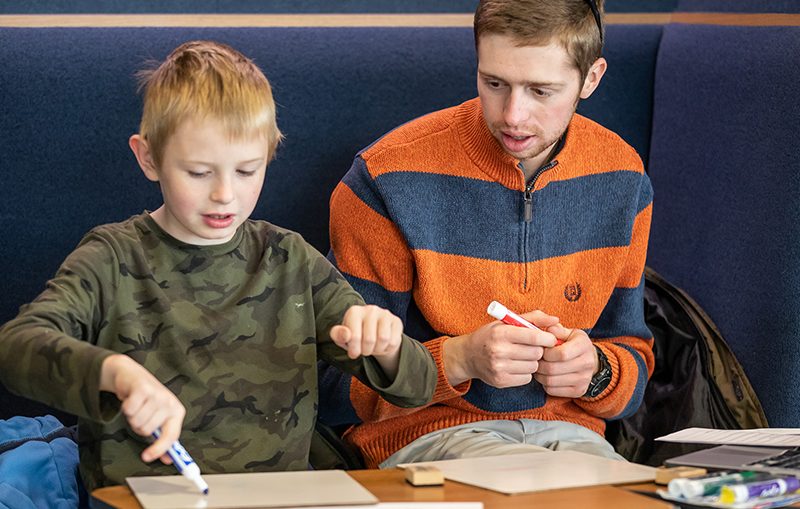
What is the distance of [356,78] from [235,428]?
2.71 feet

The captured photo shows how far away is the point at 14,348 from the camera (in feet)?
3.87

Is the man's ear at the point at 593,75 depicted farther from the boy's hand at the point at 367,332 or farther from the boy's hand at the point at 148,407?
the boy's hand at the point at 148,407

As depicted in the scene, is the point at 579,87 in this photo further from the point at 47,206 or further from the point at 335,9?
the point at 47,206

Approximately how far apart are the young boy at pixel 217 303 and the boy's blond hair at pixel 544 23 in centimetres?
39

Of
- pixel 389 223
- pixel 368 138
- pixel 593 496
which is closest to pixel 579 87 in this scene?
pixel 389 223

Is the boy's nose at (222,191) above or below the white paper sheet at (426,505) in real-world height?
above

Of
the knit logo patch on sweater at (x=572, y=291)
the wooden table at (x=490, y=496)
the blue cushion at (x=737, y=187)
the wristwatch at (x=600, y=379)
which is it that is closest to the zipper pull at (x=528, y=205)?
the knit logo patch on sweater at (x=572, y=291)

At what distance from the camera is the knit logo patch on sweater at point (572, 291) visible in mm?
1753

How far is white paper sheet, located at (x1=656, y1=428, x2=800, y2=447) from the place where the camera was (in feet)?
4.63

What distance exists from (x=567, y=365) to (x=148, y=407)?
73 centimetres

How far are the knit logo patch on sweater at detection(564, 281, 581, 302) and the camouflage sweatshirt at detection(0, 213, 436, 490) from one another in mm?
378

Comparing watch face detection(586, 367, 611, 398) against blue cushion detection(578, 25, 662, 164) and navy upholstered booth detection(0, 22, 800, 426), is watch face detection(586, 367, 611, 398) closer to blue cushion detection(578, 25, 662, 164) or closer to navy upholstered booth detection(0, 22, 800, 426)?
navy upholstered booth detection(0, 22, 800, 426)

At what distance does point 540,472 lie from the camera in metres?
1.30

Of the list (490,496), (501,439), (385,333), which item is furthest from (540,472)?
(501,439)
